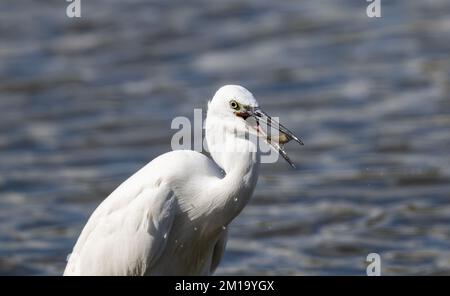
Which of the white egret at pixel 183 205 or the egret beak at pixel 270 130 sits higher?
the egret beak at pixel 270 130

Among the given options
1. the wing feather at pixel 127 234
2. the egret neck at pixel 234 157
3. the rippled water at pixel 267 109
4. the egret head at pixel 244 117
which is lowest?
Answer: the wing feather at pixel 127 234

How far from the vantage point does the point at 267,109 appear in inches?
716

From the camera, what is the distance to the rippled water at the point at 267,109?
14.5m

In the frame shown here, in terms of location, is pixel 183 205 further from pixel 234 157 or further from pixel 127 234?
pixel 234 157

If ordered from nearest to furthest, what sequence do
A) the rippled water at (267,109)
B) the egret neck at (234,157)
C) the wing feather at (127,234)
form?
the egret neck at (234,157) → the wing feather at (127,234) → the rippled water at (267,109)

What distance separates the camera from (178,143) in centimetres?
1652

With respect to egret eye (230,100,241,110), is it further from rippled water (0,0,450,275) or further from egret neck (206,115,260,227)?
rippled water (0,0,450,275)

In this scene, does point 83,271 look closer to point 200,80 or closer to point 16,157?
point 16,157

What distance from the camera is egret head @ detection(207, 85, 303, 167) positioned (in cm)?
939

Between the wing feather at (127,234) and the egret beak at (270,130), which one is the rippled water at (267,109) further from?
the egret beak at (270,130)

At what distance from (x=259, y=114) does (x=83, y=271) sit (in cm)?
219

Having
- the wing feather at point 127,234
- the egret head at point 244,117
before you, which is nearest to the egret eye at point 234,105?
the egret head at point 244,117

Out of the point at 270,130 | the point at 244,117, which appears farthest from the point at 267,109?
the point at 244,117

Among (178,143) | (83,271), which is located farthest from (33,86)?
(83,271)
